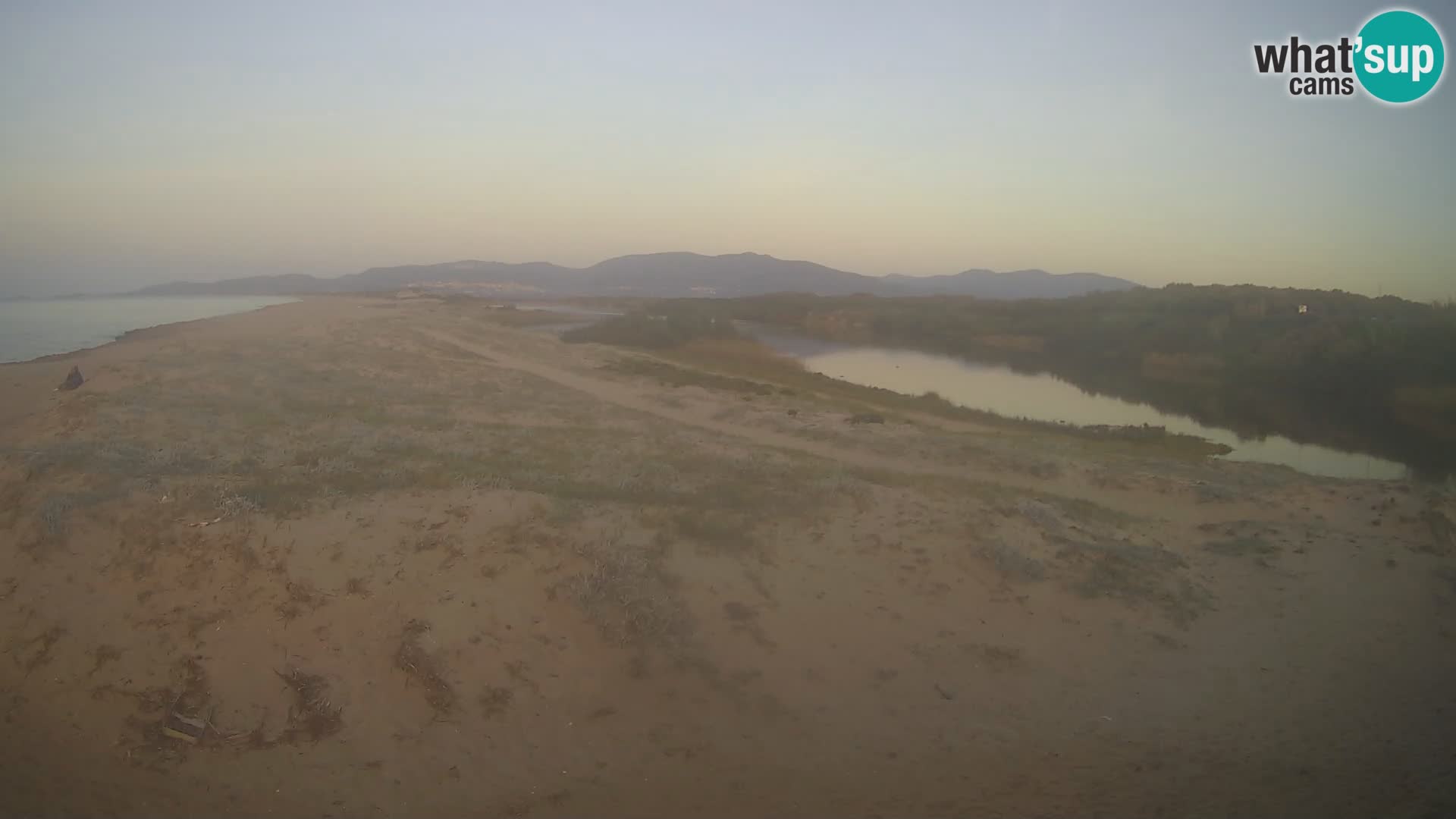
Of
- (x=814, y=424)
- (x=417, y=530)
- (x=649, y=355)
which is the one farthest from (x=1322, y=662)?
(x=649, y=355)

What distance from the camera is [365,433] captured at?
9922mm

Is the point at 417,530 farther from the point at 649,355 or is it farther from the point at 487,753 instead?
the point at 649,355

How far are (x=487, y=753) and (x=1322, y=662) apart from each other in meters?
6.63

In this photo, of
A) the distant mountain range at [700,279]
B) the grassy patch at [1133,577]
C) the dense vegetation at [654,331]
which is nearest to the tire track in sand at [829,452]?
the grassy patch at [1133,577]

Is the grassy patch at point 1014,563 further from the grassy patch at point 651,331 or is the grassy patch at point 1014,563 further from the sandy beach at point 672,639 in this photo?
the grassy patch at point 651,331

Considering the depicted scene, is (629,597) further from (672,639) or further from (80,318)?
(80,318)

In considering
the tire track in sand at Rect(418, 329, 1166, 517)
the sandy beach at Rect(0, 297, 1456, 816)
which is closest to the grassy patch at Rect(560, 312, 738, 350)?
the tire track in sand at Rect(418, 329, 1166, 517)

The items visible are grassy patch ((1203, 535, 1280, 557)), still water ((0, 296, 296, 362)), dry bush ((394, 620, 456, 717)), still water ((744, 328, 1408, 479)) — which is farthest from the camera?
still water ((0, 296, 296, 362))

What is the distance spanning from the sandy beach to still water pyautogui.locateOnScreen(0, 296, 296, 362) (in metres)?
17.7

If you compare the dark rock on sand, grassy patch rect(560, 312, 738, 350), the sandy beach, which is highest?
grassy patch rect(560, 312, 738, 350)

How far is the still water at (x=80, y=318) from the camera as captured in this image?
2264cm

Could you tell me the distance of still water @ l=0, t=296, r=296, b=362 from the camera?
22.6 metres

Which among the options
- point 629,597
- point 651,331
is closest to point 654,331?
point 651,331

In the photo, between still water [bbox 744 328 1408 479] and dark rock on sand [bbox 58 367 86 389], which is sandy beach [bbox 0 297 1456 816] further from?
still water [bbox 744 328 1408 479]
